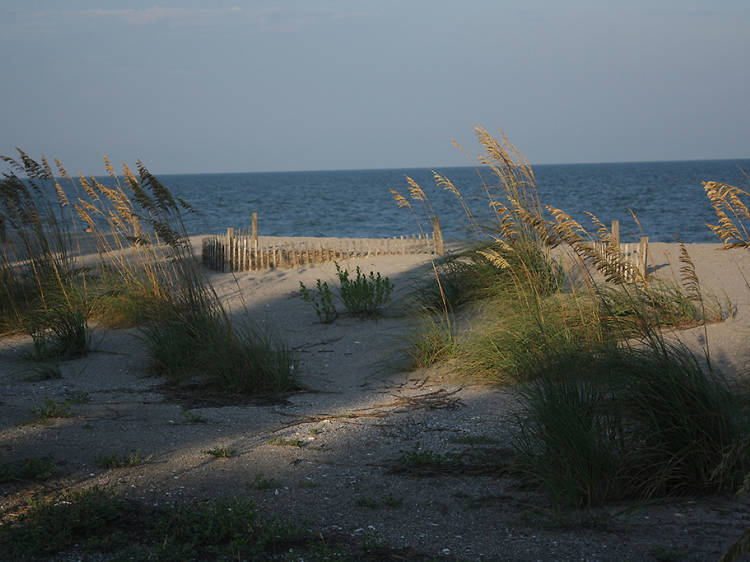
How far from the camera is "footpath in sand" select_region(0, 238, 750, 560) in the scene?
2.85 metres

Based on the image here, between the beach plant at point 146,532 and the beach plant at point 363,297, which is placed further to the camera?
the beach plant at point 363,297

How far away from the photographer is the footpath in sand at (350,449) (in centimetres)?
285

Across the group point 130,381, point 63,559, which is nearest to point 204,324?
point 130,381

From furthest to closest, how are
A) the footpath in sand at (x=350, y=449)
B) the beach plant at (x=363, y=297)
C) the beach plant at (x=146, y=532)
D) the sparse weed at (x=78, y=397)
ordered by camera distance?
the beach plant at (x=363, y=297), the sparse weed at (x=78, y=397), the footpath in sand at (x=350, y=449), the beach plant at (x=146, y=532)

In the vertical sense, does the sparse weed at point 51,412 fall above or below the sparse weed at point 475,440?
above

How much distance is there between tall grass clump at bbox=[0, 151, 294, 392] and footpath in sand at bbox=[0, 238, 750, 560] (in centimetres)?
30

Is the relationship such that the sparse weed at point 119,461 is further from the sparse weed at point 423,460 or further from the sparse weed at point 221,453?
the sparse weed at point 423,460

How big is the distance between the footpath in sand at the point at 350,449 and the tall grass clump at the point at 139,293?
30cm

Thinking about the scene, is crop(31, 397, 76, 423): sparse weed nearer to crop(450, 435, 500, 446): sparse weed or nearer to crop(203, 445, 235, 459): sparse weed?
crop(203, 445, 235, 459): sparse weed

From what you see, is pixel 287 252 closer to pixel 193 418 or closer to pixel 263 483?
pixel 193 418

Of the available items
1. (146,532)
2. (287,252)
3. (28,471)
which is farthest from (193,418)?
(287,252)

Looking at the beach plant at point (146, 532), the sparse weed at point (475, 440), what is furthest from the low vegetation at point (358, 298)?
the beach plant at point (146, 532)

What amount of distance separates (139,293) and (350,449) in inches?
178

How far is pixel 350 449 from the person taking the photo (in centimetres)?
417
